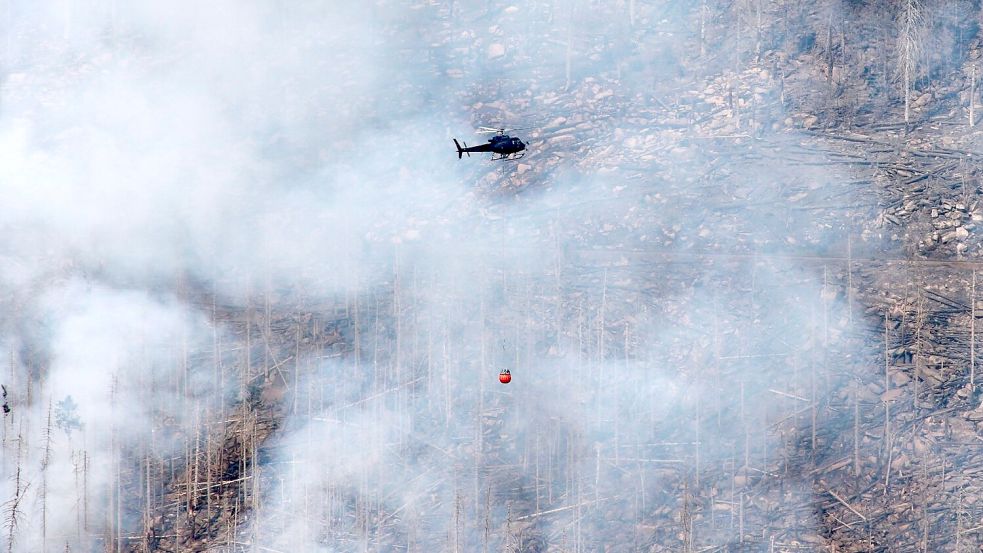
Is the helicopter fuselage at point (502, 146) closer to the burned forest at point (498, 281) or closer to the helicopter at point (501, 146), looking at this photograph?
the helicopter at point (501, 146)

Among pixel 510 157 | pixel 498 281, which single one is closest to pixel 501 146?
pixel 510 157

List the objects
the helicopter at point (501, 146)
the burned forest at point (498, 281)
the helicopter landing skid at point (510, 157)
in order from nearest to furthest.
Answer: the burned forest at point (498, 281) < the helicopter at point (501, 146) < the helicopter landing skid at point (510, 157)

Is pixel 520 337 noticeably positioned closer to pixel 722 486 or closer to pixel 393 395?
pixel 393 395

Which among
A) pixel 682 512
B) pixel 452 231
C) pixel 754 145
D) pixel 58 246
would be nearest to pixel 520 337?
pixel 452 231

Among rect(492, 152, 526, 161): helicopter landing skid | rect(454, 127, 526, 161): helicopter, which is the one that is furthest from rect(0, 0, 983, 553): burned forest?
rect(454, 127, 526, 161): helicopter

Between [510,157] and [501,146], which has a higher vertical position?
[501,146]

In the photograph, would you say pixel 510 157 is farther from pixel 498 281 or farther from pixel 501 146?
pixel 498 281

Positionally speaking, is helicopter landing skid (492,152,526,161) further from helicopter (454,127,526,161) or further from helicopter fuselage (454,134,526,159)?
helicopter fuselage (454,134,526,159)

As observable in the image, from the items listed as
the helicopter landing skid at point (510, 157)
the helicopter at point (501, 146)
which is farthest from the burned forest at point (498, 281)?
the helicopter at point (501, 146)
